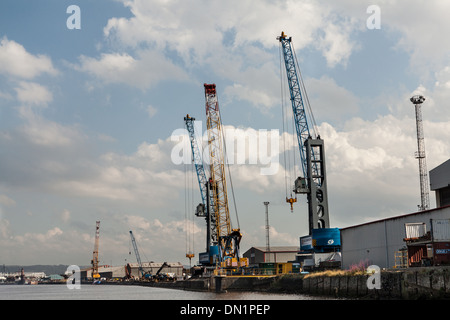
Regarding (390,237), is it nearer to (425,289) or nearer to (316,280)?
(316,280)

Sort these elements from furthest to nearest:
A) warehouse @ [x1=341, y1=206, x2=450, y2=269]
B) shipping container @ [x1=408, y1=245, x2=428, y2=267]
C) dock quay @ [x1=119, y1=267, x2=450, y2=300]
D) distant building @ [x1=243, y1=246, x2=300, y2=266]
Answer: distant building @ [x1=243, y1=246, x2=300, y2=266] < warehouse @ [x1=341, y1=206, x2=450, y2=269] < shipping container @ [x1=408, y1=245, x2=428, y2=267] < dock quay @ [x1=119, y1=267, x2=450, y2=300]

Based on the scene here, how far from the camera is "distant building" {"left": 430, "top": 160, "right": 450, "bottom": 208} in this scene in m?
79.0

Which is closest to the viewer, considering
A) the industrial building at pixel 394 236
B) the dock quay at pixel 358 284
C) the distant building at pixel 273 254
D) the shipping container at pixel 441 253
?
the dock quay at pixel 358 284

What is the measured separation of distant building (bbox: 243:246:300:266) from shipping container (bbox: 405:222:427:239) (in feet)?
385

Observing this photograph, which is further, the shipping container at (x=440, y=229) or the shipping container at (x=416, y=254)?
the shipping container at (x=416, y=254)

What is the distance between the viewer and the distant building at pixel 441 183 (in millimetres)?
79000

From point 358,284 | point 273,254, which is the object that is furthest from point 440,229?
point 273,254

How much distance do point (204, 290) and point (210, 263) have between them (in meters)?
48.3

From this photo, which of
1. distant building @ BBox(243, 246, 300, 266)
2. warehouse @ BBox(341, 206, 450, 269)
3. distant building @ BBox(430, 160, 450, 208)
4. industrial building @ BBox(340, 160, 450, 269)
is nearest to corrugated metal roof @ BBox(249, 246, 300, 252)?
distant building @ BBox(243, 246, 300, 266)

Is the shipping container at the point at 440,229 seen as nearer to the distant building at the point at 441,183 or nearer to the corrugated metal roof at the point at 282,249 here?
the distant building at the point at 441,183

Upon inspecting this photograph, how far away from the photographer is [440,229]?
1941 inches

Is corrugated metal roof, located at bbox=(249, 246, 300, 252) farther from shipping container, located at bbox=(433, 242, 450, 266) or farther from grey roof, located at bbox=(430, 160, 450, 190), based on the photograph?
shipping container, located at bbox=(433, 242, 450, 266)

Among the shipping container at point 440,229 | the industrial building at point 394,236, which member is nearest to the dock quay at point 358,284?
the industrial building at point 394,236

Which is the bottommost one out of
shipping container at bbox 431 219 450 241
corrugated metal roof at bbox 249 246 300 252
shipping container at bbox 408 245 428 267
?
corrugated metal roof at bbox 249 246 300 252
